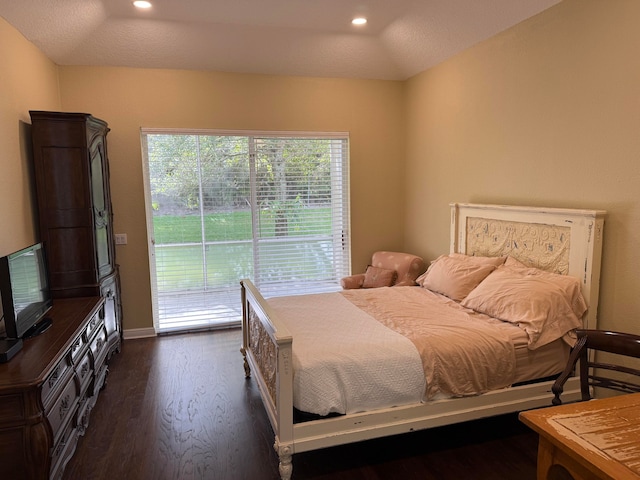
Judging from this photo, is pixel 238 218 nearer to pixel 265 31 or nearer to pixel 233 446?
pixel 265 31

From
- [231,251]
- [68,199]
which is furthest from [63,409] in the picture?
[231,251]

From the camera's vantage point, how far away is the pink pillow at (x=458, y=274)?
3.23m

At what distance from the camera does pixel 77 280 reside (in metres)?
3.34

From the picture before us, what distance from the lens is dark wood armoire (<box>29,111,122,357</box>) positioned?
126 inches

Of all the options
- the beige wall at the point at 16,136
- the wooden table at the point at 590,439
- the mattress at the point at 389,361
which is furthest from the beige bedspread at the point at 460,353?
the beige wall at the point at 16,136

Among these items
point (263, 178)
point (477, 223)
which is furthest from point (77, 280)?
point (477, 223)

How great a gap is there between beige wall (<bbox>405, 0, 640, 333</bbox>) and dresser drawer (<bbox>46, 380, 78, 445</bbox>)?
3.22 metres

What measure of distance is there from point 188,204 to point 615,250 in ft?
12.6

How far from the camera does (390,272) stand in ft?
14.9

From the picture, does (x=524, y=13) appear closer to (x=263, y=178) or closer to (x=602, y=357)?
(x=602, y=357)

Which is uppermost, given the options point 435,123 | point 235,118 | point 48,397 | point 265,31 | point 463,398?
point 265,31

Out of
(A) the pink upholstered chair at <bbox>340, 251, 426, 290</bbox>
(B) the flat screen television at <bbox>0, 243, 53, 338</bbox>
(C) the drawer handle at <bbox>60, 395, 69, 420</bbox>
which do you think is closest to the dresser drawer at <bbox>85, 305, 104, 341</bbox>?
(B) the flat screen television at <bbox>0, 243, 53, 338</bbox>

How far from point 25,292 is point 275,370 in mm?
1536

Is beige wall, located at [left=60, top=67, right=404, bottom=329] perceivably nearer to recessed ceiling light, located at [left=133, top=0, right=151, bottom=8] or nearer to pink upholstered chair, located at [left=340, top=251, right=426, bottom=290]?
pink upholstered chair, located at [left=340, top=251, right=426, bottom=290]
